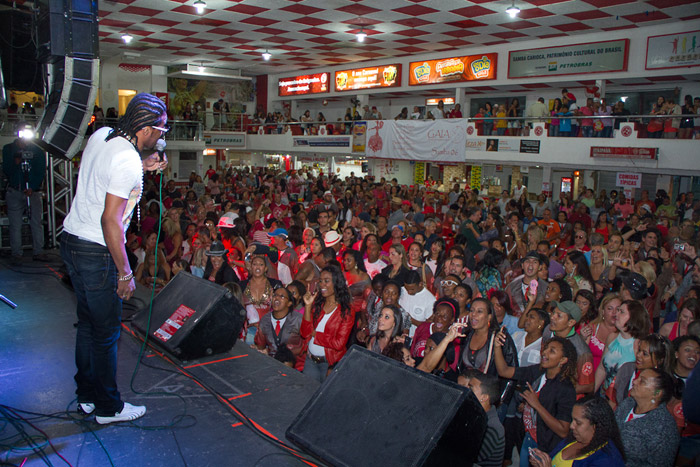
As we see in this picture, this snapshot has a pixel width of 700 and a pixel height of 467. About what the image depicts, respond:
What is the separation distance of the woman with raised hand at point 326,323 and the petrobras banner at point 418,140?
395 inches

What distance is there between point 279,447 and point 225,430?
1.00ft

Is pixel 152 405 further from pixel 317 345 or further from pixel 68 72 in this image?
pixel 68 72

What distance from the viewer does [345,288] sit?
440 centimetres

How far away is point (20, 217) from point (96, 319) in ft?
16.5

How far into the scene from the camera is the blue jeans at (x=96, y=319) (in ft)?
8.39

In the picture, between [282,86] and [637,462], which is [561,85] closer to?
[282,86]

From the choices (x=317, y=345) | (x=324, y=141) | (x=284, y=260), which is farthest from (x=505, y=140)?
(x=317, y=345)

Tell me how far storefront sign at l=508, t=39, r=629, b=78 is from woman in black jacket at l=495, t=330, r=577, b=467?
11.4m

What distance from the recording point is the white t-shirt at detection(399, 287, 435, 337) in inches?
195

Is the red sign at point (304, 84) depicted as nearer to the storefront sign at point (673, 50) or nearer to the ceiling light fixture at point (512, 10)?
the ceiling light fixture at point (512, 10)

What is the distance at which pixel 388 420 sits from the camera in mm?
2402

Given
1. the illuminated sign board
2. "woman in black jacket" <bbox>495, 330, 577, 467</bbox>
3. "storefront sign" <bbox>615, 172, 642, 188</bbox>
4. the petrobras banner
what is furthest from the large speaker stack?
the illuminated sign board

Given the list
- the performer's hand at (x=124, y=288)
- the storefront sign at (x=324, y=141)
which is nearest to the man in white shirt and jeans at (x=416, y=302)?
the performer's hand at (x=124, y=288)

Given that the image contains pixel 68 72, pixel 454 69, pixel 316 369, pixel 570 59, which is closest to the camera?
pixel 316 369
